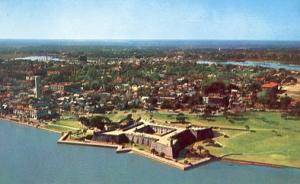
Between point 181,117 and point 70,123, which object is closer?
point 181,117

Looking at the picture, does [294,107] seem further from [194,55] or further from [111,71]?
[111,71]

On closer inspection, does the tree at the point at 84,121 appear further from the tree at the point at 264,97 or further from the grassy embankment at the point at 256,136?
the tree at the point at 264,97

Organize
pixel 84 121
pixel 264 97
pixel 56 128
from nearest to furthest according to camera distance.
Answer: pixel 264 97 → pixel 84 121 → pixel 56 128

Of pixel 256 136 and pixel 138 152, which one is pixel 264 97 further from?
pixel 138 152

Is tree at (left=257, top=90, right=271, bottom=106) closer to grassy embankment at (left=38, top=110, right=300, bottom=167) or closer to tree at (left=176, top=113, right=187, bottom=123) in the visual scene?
grassy embankment at (left=38, top=110, right=300, bottom=167)

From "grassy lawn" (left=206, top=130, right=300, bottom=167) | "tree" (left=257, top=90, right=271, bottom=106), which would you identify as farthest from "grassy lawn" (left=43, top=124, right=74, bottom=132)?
"tree" (left=257, top=90, right=271, bottom=106)

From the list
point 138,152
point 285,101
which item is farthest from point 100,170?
point 285,101

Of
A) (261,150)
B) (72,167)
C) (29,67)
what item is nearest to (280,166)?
(261,150)

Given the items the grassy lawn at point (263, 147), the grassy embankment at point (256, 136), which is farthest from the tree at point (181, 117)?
the grassy lawn at point (263, 147)
